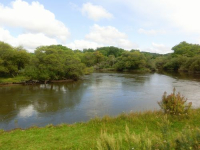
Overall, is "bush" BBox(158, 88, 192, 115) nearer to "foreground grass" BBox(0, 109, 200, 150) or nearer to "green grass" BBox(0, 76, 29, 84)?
"foreground grass" BBox(0, 109, 200, 150)

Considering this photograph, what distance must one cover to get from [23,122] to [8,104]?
20.5 ft

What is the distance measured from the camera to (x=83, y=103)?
17.3m

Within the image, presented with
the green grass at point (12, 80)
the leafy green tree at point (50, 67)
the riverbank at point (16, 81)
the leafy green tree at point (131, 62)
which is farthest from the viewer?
the leafy green tree at point (131, 62)

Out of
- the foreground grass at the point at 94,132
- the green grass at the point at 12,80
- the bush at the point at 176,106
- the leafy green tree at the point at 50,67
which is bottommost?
the foreground grass at the point at 94,132

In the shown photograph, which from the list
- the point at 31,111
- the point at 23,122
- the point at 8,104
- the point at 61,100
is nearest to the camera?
the point at 23,122

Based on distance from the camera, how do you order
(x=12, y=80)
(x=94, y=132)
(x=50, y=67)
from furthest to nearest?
(x=50, y=67), (x=12, y=80), (x=94, y=132)

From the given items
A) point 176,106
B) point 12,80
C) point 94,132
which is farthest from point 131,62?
point 94,132

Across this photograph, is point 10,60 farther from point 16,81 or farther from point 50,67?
point 50,67

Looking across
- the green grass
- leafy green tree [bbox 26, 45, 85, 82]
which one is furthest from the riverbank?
leafy green tree [bbox 26, 45, 85, 82]

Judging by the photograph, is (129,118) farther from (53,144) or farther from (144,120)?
(53,144)

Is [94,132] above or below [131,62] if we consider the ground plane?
below

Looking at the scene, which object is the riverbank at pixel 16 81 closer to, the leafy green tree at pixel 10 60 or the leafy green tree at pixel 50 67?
the leafy green tree at pixel 50 67

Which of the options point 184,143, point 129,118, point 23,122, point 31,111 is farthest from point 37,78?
point 184,143

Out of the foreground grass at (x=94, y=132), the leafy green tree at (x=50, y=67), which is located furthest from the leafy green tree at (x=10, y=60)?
the foreground grass at (x=94, y=132)
